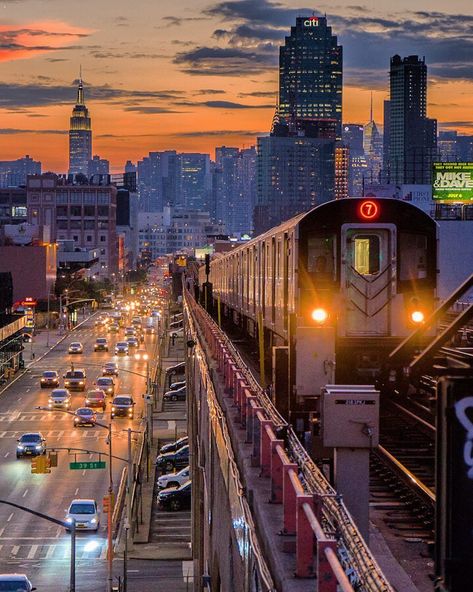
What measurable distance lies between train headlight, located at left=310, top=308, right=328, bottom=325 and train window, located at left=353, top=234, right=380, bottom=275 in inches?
31.7

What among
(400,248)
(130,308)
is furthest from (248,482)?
(130,308)

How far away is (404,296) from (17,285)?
128849 millimetres

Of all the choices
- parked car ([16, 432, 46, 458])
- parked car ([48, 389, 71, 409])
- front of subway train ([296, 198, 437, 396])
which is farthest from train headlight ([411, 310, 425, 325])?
parked car ([48, 389, 71, 409])

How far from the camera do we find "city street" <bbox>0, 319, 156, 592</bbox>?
1567 inches

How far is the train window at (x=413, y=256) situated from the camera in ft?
66.6

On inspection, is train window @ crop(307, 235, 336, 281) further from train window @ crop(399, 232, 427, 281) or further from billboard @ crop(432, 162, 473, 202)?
billboard @ crop(432, 162, 473, 202)

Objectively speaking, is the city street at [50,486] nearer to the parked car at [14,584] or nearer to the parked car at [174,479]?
the parked car at [174,479]

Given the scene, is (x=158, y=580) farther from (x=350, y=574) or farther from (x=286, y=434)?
(x=350, y=574)

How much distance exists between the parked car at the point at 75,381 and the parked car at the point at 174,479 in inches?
1053

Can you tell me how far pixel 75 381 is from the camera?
8062 centimetres

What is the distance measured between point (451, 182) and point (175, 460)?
1017 inches

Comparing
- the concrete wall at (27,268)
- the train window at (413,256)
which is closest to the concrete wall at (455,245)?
the train window at (413,256)

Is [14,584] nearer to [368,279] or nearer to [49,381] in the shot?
[368,279]

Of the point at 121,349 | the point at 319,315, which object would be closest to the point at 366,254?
the point at 319,315
